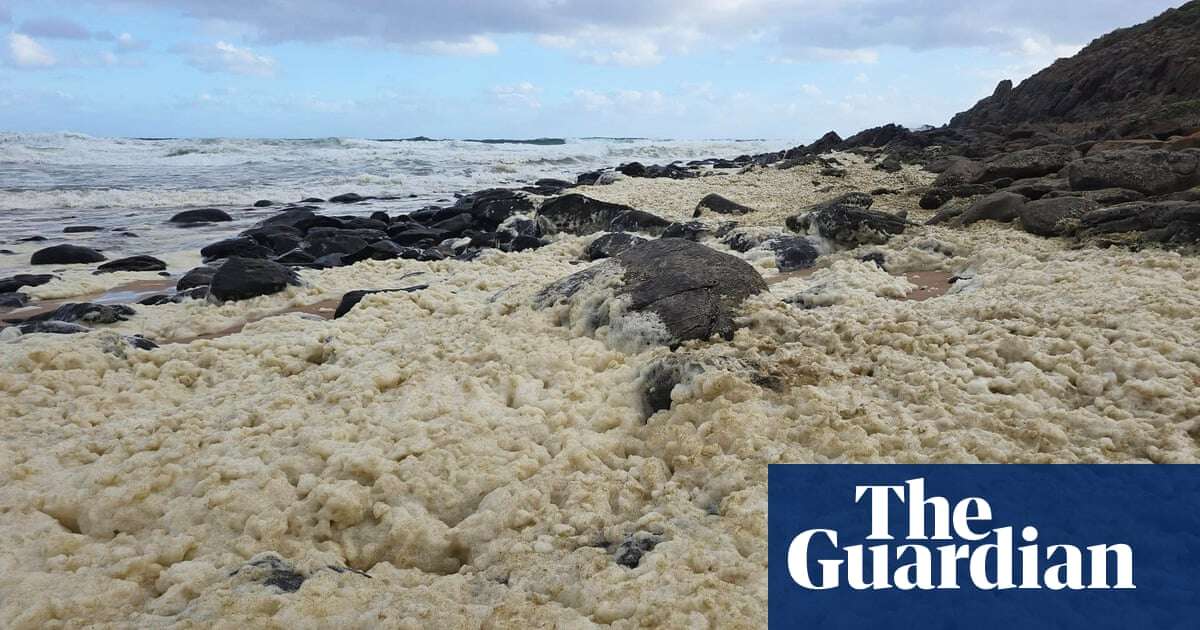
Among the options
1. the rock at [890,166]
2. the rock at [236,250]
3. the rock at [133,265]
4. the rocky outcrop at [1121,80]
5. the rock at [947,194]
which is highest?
the rocky outcrop at [1121,80]

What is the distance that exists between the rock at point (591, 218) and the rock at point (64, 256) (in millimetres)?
6076

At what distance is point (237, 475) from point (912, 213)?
30.0 ft

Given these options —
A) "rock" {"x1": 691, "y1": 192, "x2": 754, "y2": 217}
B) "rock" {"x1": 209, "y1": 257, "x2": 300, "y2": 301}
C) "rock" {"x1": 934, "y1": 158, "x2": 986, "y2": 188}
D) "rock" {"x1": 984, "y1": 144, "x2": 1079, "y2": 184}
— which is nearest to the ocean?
"rock" {"x1": 209, "y1": 257, "x2": 300, "y2": 301}

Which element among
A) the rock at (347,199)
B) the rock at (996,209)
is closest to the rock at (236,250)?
the rock at (347,199)

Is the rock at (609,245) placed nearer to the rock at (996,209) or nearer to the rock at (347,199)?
the rock at (996,209)

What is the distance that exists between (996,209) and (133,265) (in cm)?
1024

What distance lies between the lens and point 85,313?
252 inches

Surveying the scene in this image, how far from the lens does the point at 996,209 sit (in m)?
8.00

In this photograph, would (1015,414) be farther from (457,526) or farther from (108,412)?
(108,412)

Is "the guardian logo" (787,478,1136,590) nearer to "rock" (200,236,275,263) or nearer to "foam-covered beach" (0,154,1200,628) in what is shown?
"foam-covered beach" (0,154,1200,628)

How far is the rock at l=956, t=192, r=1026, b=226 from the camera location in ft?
25.5

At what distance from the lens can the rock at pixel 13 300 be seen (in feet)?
24.9

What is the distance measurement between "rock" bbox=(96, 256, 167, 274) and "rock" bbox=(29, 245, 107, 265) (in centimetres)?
59

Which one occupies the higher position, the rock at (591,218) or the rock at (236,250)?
the rock at (591,218)
